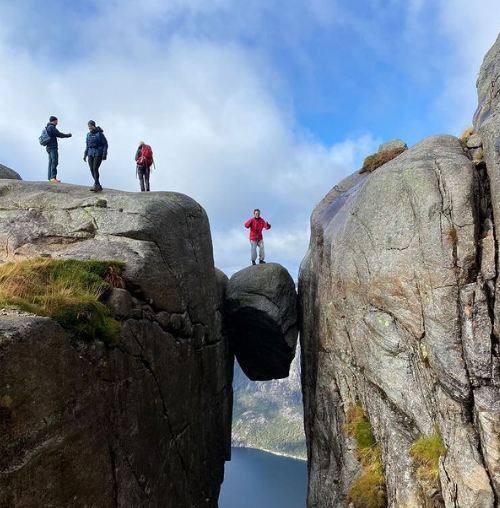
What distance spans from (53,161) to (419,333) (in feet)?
70.1

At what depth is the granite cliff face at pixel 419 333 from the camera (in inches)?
579

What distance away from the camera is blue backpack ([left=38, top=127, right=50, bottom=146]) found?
25.0 m

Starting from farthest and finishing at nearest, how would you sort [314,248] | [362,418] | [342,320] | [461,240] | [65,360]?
[314,248]
[342,320]
[362,418]
[461,240]
[65,360]

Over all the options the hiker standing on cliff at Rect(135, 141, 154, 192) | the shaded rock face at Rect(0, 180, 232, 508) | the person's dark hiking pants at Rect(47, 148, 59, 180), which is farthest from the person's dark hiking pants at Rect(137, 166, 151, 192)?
the person's dark hiking pants at Rect(47, 148, 59, 180)

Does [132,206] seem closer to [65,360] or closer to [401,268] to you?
[65,360]

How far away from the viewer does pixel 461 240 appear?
16.1 metres

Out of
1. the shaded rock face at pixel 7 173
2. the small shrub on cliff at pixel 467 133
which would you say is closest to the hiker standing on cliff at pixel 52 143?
the shaded rock face at pixel 7 173

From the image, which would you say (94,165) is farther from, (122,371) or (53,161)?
(122,371)

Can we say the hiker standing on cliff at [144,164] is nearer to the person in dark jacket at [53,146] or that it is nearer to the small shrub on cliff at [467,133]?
the person in dark jacket at [53,146]

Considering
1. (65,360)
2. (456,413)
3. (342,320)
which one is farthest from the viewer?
(342,320)

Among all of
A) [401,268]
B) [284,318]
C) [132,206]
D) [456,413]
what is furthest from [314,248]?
[456,413]

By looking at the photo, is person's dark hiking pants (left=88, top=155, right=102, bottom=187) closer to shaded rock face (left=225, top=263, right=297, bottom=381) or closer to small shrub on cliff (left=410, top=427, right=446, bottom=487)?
shaded rock face (left=225, top=263, right=297, bottom=381)

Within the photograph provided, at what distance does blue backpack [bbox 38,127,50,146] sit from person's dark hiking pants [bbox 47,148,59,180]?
0.58 m

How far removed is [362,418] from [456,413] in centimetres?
576
